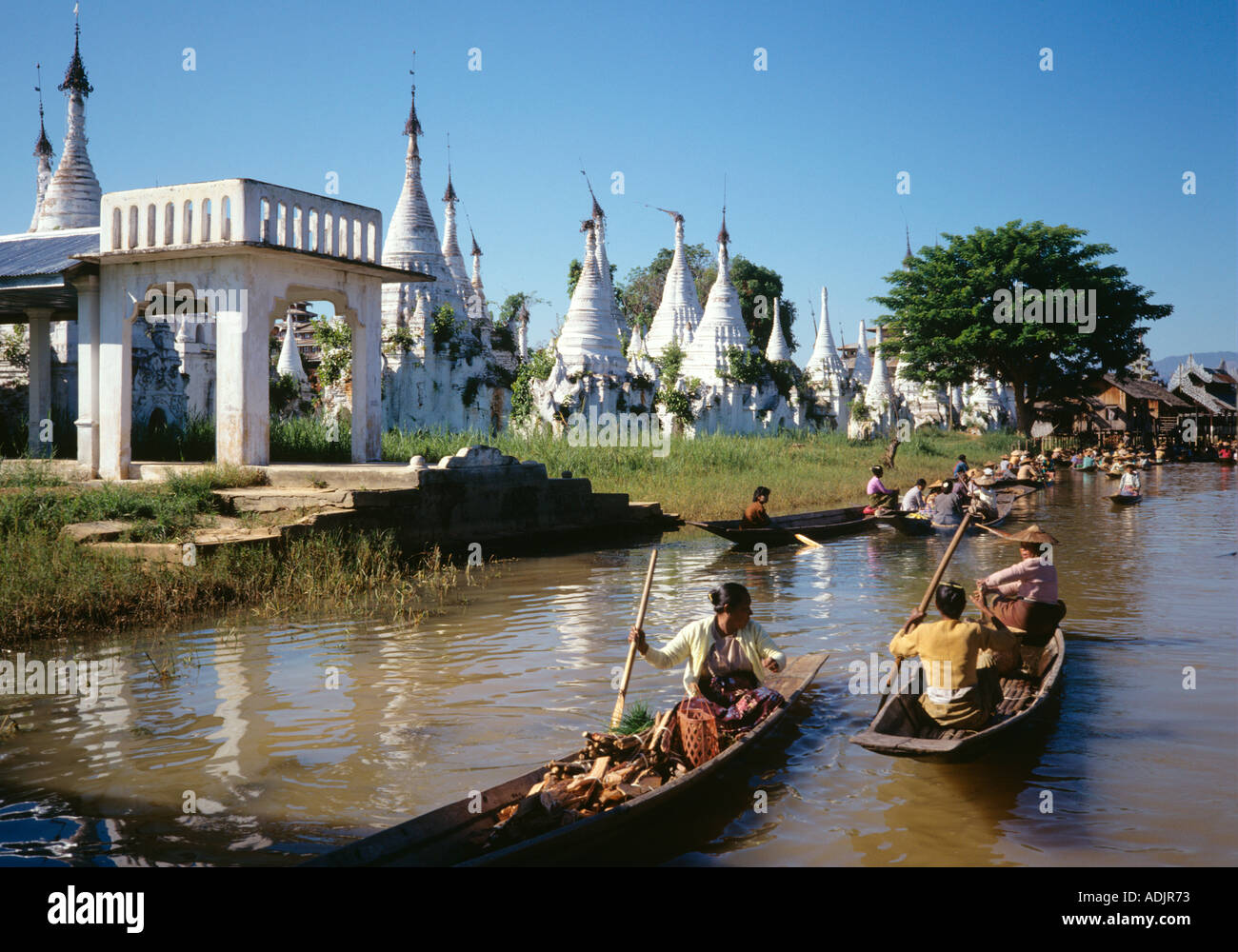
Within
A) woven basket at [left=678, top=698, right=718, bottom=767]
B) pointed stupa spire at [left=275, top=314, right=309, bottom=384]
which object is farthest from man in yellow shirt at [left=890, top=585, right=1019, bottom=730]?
pointed stupa spire at [left=275, top=314, right=309, bottom=384]

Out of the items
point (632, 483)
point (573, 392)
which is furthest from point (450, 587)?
point (573, 392)

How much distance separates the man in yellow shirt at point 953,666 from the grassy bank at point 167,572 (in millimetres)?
5984

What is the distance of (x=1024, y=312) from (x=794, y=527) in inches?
1101

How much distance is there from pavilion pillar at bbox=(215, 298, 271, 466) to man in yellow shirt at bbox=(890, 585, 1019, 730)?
32.6 feet

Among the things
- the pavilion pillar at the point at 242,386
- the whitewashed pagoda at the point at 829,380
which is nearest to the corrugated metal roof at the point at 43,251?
the pavilion pillar at the point at 242,386

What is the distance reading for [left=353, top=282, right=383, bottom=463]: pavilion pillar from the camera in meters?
15.0

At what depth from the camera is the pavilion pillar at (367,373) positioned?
14984mm

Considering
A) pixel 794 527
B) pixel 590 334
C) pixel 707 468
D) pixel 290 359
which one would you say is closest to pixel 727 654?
pixel 794 527

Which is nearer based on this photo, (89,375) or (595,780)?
(595,780)

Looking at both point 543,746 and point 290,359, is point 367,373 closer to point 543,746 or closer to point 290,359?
point 543,746

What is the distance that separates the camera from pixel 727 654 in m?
6.15

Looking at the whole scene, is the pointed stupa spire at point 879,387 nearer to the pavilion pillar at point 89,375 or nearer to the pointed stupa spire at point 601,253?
the pointed stupa spire at point 601,253

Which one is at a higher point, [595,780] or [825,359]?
[825,359]

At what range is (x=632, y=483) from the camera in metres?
21.9
